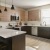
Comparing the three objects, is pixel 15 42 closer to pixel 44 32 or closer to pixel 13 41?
pixel 13 41

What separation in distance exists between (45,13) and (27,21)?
81.1 inches

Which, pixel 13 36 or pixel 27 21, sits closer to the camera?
pixel 13 36

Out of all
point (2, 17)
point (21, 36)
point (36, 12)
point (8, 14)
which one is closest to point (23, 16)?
point (36, 12)

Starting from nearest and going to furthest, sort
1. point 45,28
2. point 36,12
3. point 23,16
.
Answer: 1. point 45,28
2. point 36,12
3. point 23,16

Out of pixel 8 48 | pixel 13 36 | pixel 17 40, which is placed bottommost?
pixel 8 48

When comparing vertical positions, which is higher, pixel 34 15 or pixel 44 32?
pixel 34 15

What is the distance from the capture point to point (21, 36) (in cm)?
228

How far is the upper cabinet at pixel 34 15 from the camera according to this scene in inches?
252

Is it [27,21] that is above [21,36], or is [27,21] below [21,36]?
above

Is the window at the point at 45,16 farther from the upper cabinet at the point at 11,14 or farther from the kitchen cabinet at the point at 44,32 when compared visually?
the upper cabinet at the point at 11,14

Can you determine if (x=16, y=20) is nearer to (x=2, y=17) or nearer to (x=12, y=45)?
(x=2, y=17)

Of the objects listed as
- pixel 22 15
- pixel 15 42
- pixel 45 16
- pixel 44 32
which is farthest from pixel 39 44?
pixel 22 15

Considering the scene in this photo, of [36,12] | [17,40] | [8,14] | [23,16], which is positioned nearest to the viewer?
[17,40]

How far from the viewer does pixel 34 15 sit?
6609 mm
